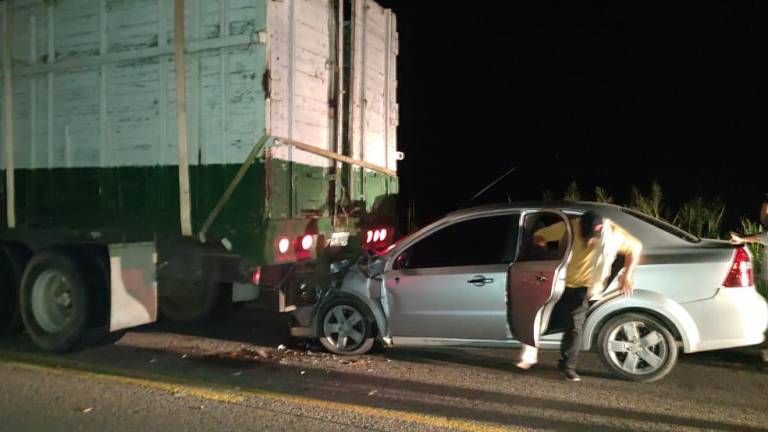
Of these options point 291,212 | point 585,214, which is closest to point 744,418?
point 585,214

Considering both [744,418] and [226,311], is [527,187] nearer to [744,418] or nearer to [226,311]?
[226,311]

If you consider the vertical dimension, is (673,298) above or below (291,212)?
below

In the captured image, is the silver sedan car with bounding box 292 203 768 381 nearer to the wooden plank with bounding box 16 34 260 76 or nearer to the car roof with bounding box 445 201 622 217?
the car roof with bounding box 445 201 622 217

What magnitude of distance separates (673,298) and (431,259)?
2047mm

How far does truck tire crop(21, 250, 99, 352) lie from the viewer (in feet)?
21.0

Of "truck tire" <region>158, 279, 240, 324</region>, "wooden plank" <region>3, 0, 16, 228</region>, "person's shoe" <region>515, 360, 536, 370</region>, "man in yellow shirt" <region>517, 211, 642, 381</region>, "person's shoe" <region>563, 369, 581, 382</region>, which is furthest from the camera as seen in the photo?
"truck tire" <region>158, 279, 240, 324</region>

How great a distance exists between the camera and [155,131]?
633 centimetres

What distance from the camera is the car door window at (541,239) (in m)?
5.58

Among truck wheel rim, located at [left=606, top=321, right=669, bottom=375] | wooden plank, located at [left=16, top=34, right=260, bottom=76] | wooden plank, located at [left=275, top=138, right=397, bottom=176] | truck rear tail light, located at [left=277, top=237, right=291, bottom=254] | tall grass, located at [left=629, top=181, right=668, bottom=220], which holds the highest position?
wooden plank, located at [left=16, top=34, right=260, bottom=76]

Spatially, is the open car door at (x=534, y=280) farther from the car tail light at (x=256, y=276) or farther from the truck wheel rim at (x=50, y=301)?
the truck wheel rim at (x=50, y=301)

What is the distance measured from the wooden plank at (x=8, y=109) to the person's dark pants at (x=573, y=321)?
19.4ft

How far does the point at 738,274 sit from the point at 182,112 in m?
4.90

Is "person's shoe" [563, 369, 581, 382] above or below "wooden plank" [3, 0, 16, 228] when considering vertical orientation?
below

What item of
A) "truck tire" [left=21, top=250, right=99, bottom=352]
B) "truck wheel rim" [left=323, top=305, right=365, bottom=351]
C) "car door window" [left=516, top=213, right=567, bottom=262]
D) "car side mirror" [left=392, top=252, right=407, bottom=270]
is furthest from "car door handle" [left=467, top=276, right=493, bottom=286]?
"truck tire" [left=21, top=250, right=99, bottom=352]
